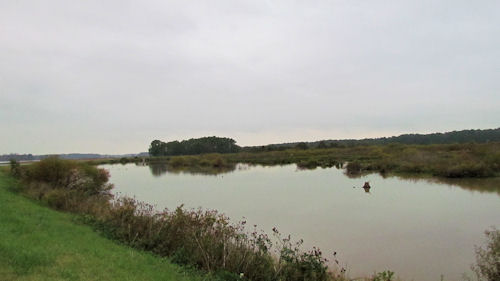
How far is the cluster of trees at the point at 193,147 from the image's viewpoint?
11359 centimetres

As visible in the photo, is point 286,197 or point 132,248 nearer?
point 132,248

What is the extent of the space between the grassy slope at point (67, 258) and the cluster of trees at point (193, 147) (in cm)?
10537

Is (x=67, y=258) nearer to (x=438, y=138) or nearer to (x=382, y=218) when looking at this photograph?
(x=382, y=218)

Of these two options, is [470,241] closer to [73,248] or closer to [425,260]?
[425,260]

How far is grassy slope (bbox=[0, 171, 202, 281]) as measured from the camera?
516 cm

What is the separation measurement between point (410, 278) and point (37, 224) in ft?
28.9

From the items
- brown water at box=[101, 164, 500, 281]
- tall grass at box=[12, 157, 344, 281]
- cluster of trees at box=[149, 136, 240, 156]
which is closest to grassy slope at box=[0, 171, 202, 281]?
tall grass at box=[12, 157, 344, 281]

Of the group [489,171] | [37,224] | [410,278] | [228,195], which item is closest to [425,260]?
→ [410,278]

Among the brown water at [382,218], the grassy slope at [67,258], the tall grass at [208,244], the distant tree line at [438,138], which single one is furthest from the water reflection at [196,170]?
the distant tree line at [438,138]

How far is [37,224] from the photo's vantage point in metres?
8.60

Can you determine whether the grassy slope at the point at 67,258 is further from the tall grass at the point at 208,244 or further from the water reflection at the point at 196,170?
the water reflection at the point at 196,170

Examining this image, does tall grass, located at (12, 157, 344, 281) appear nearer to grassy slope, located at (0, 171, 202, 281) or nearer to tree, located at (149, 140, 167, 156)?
grassy slope, located at (0, 171, 202, 281)

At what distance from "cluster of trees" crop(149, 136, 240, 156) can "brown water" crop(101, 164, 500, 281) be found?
9214cm

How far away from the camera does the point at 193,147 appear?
11356cm
